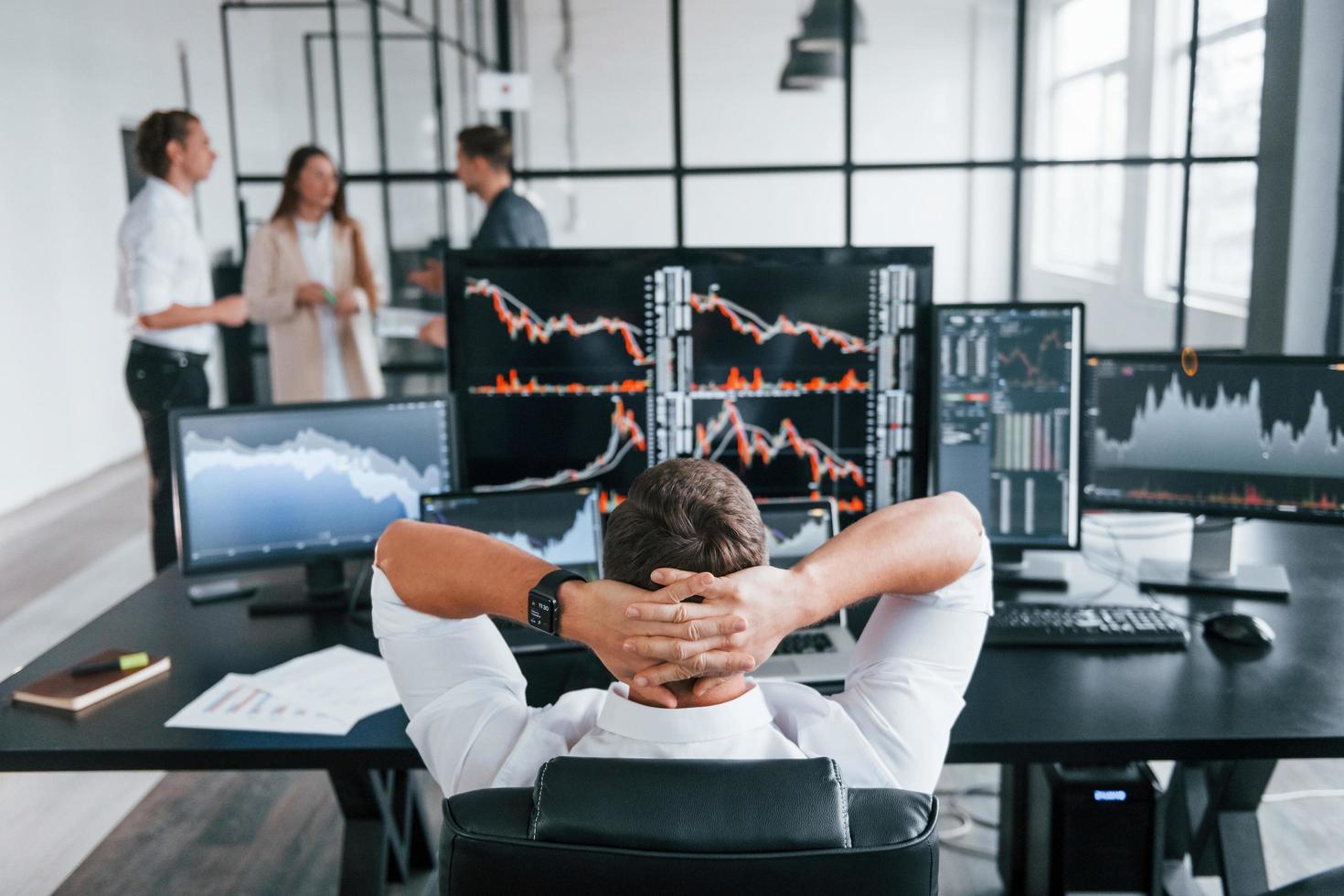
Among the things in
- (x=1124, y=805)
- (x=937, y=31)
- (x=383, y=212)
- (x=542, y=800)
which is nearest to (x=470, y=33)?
(x=383, y=212)

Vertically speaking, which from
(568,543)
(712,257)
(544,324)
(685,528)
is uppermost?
(712,257)

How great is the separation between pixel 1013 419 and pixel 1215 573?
45cm

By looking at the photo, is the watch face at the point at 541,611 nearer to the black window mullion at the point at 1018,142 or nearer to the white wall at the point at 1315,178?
the black window mullion at the point at 1018,142

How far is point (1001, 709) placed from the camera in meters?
1.60

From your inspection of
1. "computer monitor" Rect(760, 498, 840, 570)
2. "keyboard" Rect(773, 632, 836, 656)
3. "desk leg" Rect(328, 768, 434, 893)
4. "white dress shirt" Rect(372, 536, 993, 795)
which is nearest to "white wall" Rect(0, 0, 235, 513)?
"desk leg" Rect(328, 768, 434, 893)

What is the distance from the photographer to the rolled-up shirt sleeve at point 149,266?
3.75 meters

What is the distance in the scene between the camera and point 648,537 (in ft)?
3.16

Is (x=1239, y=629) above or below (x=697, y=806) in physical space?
below

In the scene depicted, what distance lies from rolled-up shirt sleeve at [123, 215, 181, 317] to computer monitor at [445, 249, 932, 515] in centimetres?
Answer: 204

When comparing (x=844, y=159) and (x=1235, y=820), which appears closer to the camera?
(x=1235, y=820)

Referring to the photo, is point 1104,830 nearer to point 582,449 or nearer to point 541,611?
point 582,449

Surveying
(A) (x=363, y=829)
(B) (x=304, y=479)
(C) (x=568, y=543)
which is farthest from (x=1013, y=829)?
(B) (x=304, y=479)

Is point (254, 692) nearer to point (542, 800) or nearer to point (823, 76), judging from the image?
point (542, 800)

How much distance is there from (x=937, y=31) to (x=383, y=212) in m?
2.02
